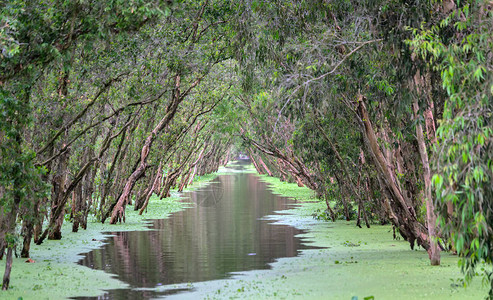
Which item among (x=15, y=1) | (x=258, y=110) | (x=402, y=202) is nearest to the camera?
(x=15, y=1)

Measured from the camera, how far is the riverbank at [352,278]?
1118cm

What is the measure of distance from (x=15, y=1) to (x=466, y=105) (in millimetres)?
7141

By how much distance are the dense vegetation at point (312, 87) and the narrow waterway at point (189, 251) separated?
85.9 inches

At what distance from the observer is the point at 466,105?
26.7 ft

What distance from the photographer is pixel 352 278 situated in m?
12.9

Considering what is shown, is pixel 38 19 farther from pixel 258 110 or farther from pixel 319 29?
pixel 258 110

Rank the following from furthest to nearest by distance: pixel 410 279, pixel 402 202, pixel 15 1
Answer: pixel 402 202, pixel 410 279, pixel 15 1

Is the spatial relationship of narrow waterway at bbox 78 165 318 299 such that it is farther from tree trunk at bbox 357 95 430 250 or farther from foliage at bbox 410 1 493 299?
foliage at bbox 410 1 493 299

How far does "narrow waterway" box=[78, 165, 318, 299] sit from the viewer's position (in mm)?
13664

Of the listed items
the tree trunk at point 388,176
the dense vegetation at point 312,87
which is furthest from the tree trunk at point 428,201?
the tree trunk at point 388,176

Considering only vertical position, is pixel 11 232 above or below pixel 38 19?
below

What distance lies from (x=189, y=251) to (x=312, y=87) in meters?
6.57

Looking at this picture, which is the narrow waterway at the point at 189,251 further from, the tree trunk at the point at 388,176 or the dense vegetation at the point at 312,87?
the tree trunk at the point at 388,176

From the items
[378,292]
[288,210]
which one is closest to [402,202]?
[378,292]
